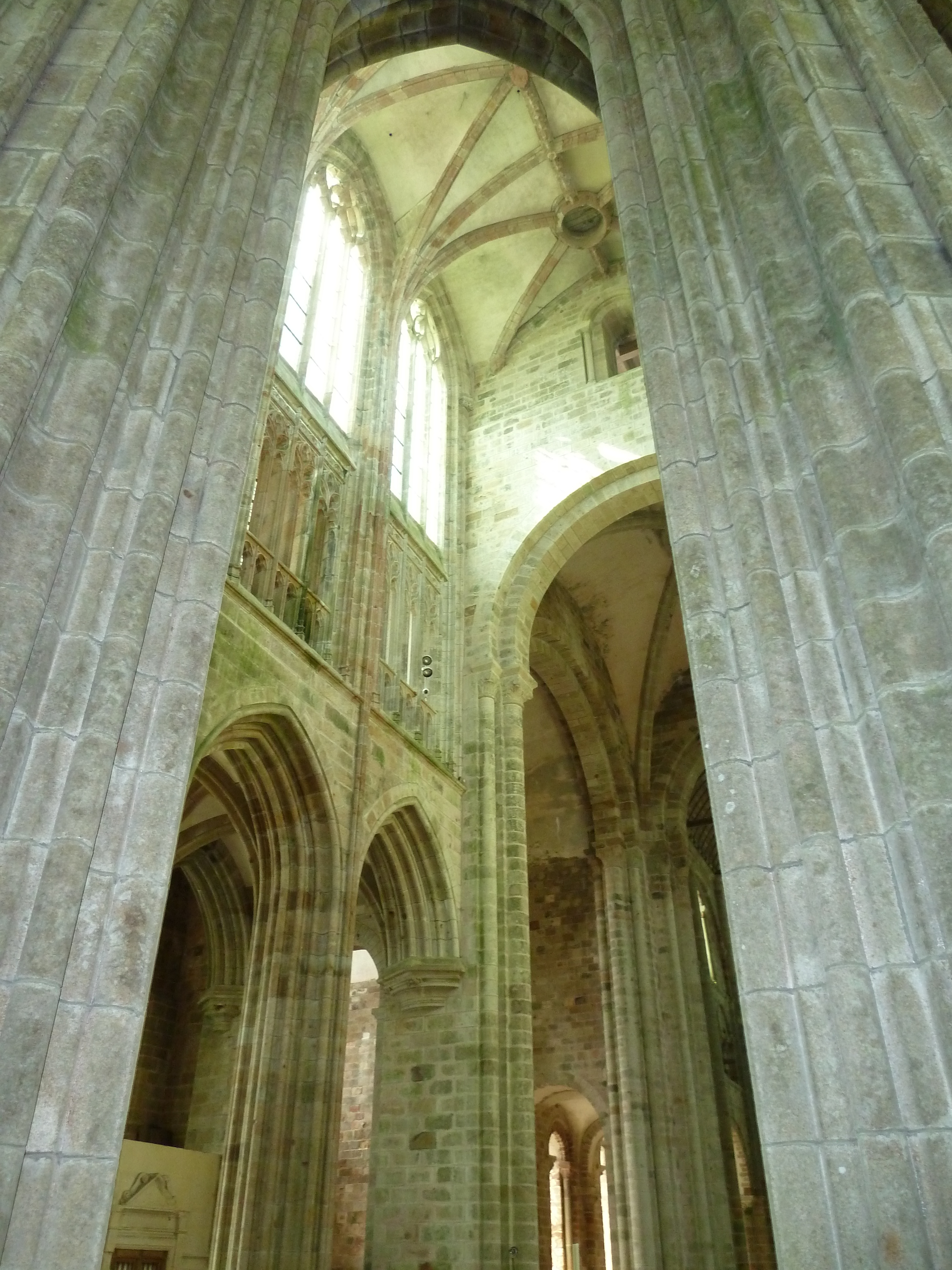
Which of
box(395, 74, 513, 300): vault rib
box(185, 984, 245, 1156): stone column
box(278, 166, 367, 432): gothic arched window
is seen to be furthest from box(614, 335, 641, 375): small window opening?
box(185, 984, 245, 1156): stone column

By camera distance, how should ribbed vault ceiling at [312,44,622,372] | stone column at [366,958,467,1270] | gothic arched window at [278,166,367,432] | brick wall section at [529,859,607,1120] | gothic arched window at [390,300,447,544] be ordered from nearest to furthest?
stone column at [366,958,467,1270], gothic arched window at [278,166,367,432], ribbed vault ceiling at [312,44,622,372], gothic arched window at [390,300,447,544], brick wall section at [529,859,607,1120]

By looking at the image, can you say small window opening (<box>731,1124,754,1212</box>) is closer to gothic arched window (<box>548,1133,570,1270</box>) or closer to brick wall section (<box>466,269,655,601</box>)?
gothic arched window (<box>548,1133,570,1270</box>)

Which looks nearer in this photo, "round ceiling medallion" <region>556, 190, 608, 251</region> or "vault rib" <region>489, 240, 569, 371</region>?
"round ceiling medallion" <region>556, 190, 608, 251</region>

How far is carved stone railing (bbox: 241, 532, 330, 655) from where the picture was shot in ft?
29.9

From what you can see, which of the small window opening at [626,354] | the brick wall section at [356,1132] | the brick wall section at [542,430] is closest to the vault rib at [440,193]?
the brick wall section at [542,430]

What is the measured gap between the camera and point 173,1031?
13.2 metres

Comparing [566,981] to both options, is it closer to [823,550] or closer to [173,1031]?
[173,1031]

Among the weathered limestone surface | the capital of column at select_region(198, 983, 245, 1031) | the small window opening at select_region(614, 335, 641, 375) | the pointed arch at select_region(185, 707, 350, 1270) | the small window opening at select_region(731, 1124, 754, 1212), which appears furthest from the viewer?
the small window opening at select_region(731, 1124, 754, 1212)

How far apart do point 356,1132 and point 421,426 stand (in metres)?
9.79

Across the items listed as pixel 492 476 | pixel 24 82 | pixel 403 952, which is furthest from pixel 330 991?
pixel 492 476

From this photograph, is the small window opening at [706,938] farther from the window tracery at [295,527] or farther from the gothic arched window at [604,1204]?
the window tracery at [295,527]

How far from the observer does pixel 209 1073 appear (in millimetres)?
12359

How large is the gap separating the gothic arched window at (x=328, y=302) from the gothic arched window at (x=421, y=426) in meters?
0.75

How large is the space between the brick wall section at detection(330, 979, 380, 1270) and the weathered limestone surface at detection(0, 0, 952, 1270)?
418 inches
